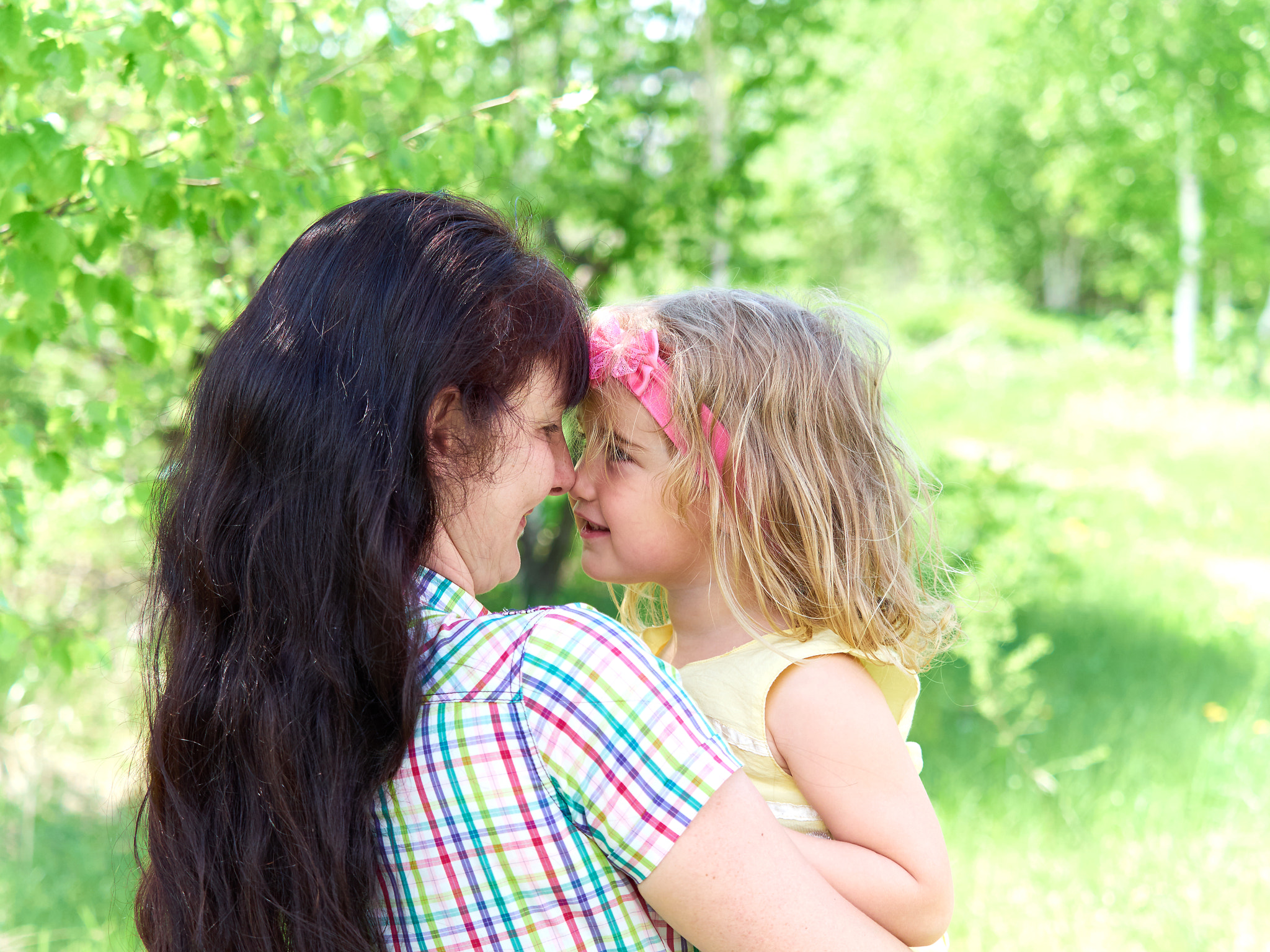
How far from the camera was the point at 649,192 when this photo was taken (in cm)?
475

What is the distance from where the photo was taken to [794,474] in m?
1.71

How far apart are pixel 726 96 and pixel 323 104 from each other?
358cm

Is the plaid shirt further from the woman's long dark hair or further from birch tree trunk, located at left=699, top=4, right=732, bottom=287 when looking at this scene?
birch tree trunk, located at left=699, top=4, right=732, bottom=287

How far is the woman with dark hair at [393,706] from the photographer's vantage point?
41.9 inches

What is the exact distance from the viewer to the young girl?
1.56 m

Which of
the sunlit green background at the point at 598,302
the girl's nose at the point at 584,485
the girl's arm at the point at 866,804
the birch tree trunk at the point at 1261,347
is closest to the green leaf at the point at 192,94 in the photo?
the sunlit green background at the point at 598,302

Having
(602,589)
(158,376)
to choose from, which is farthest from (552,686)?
(602,589)

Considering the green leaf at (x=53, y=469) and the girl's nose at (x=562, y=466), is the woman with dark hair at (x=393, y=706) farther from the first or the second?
the green leaf at (x=53, y=469)

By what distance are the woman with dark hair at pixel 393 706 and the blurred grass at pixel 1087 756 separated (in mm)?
869

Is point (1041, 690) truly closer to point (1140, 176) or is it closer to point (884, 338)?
point (884, 338)

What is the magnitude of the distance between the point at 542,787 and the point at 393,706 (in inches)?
6.9

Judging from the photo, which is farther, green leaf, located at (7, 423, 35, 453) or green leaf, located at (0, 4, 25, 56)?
green leaf, located at (7, 423, 35, 453)

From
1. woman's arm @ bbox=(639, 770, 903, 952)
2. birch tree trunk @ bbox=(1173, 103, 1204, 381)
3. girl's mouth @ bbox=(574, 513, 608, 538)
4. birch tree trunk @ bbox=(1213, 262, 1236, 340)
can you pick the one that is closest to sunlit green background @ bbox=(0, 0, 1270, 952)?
girl's mouth @ bbox=(574, 513, 608, 538)

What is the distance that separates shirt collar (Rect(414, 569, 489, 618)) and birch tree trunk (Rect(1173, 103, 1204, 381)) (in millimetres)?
14588
